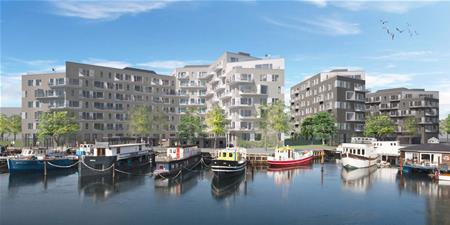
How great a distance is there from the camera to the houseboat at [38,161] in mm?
68188

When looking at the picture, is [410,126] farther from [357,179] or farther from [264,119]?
[357,179]

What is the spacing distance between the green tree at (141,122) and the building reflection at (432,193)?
78.4 meters

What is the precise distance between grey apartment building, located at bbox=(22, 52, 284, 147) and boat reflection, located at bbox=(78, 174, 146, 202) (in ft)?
167

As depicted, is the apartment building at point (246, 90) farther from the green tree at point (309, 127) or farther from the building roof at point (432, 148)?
the building roof at point (432, 148)

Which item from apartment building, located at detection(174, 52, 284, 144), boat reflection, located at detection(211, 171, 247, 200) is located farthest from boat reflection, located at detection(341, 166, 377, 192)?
apartment building, located at detection(174, 52, 284, 144)

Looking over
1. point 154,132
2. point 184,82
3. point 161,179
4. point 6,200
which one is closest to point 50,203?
point 6,200

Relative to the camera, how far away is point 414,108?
152 m

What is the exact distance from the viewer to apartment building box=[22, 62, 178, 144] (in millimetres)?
116812

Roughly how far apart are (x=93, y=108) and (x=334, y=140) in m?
82.0

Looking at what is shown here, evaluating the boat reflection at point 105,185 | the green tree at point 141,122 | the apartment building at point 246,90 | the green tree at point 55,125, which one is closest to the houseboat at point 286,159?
the boat reflection at point 105,185

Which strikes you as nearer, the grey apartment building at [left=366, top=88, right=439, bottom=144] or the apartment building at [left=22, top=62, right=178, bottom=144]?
the apartment building at [left=22, top=62, right=178, bottom=144]

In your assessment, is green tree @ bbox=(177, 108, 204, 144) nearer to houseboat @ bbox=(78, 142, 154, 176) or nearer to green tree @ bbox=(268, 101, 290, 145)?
green tree @ bbox=(268, 101, 290, 145)

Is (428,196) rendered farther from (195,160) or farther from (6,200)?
(6,200)

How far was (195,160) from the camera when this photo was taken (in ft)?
255
